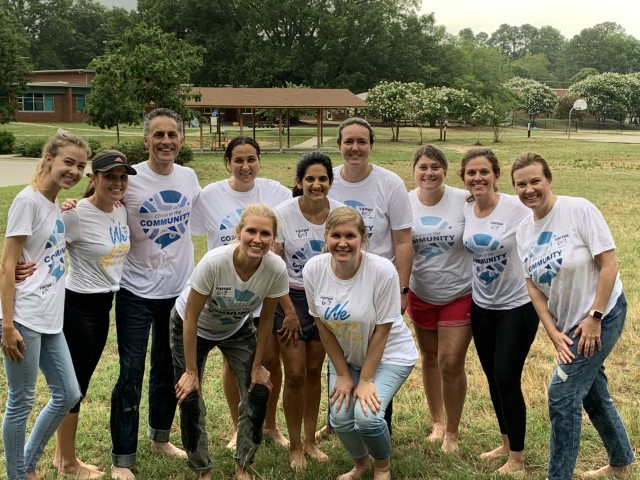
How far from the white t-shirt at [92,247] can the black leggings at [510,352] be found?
226 centimetres

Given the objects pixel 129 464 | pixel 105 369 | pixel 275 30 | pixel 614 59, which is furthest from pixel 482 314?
pixel 614 59

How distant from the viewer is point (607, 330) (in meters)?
3.72

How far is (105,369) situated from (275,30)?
2315 inches

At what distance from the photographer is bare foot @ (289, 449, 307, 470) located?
14.2 ft

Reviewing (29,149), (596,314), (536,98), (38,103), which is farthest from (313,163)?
(536,98)

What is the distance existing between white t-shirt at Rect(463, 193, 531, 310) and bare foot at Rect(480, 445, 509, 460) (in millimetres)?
939

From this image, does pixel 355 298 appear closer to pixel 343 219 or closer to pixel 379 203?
pixel 343 219

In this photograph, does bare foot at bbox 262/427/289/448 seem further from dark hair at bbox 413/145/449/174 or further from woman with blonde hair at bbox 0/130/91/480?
dark hair at bbox 413/145/449/174

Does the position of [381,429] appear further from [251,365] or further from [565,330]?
[565,330]

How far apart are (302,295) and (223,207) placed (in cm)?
76

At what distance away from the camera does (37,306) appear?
3660mm

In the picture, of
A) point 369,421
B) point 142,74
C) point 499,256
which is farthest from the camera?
point 142,74

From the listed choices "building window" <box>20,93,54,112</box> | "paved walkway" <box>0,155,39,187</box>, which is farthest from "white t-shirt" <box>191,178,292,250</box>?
"building window" <box>20,93,54,112</box>

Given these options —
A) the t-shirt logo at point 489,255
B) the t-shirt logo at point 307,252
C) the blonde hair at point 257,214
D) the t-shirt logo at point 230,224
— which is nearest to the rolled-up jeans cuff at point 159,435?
the t-shirt logo at point 230,224
